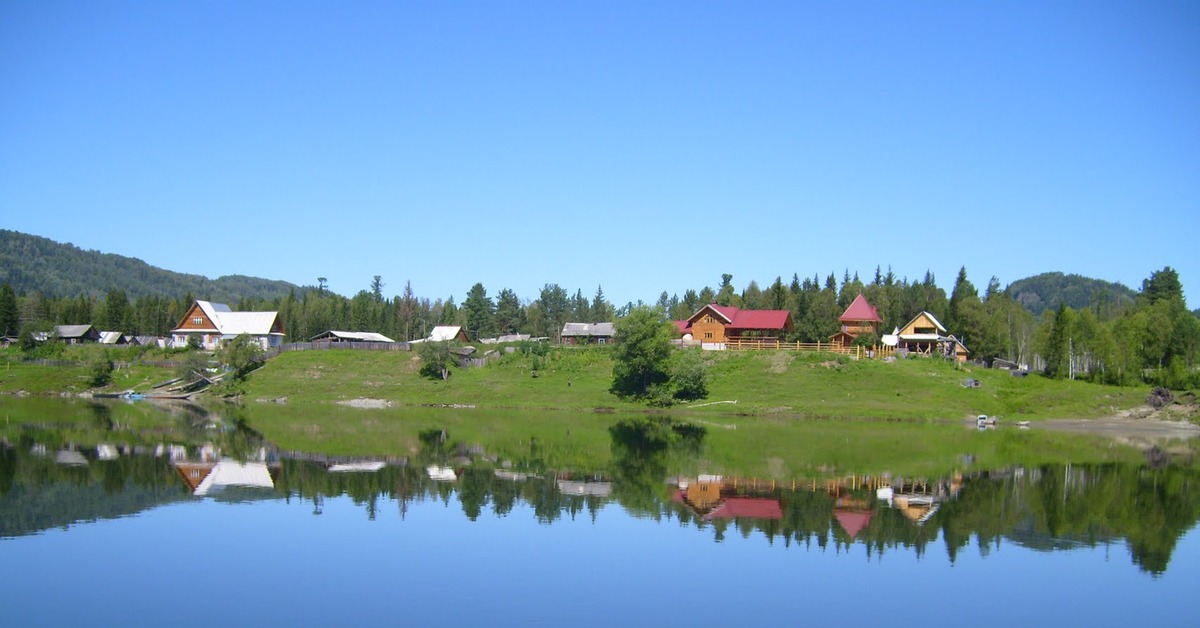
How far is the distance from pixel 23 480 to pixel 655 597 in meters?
27.6

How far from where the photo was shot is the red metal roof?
316ft

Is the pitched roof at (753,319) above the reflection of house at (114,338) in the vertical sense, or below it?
above

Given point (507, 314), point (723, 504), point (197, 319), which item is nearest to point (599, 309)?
point (507, 314)

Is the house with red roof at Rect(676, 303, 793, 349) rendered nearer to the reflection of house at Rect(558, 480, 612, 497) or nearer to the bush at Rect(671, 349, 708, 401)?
the bush at Rect(671, 349, 708, 401)

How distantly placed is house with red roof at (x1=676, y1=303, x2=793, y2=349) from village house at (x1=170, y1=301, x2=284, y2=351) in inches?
1944

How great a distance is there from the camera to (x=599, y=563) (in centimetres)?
2592

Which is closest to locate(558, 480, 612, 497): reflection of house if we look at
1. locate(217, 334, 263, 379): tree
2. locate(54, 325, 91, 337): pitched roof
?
locate(217, 334, 263, 379): tree

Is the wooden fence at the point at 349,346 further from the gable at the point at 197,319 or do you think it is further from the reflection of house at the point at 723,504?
the reflection of house at the point at 723,504

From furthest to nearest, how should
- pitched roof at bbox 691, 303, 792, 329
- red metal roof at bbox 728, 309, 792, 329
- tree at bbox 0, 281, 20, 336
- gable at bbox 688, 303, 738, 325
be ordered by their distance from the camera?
1. tree at bbox 0, 281, 20, 336
2. gable at bbox 688, 303, 738, 325
3. pitched roof at bbox 691, 303, 792, 329
4. red metal roof at bbox 728, 309, 792, 329

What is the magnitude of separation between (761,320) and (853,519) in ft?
216

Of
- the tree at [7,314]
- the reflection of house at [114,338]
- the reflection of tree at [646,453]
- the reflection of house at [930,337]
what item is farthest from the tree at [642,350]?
the tree at [7,314]

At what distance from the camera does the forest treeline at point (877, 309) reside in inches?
3150

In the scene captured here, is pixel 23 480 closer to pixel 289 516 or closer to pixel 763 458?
pixel 289 516

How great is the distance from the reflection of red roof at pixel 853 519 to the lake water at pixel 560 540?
0.15 metres
